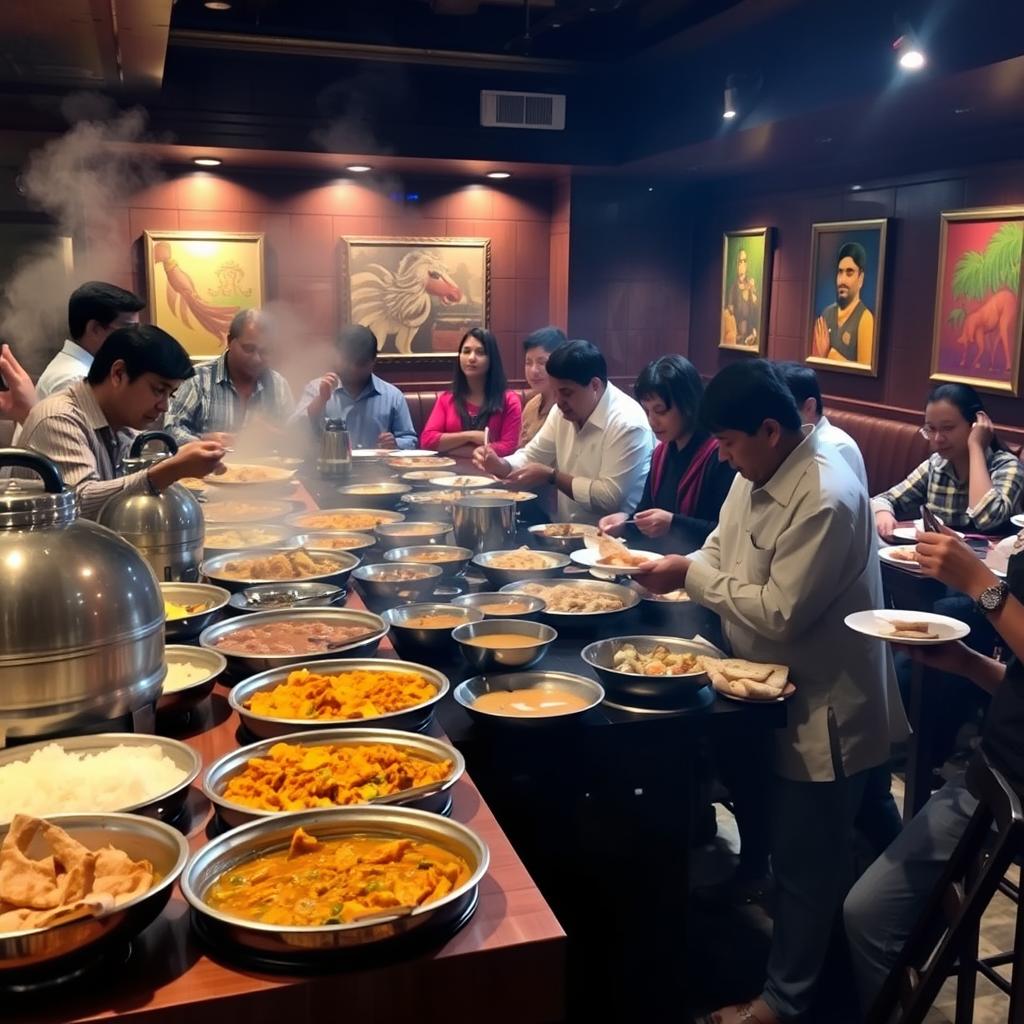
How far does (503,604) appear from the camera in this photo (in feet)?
9.44

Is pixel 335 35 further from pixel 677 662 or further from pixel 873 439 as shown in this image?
pixel 677 662

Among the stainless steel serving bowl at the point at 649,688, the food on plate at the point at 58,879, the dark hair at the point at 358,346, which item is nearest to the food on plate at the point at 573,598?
the stainless steel serving bowl at the point at 649,688

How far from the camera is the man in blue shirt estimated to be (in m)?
5.95

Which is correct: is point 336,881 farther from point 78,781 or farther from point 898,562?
point 898,562

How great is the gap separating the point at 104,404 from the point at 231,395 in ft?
8.43

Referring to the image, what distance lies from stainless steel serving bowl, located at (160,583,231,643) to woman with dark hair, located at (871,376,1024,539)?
3.06 metres

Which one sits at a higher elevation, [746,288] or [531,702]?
[746,288]

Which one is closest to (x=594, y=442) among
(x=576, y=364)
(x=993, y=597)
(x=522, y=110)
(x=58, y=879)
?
(x=576, y=364)

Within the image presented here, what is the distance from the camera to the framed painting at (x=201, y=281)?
7.41m

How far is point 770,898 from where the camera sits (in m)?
3.27

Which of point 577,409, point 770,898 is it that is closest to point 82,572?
point 770,898

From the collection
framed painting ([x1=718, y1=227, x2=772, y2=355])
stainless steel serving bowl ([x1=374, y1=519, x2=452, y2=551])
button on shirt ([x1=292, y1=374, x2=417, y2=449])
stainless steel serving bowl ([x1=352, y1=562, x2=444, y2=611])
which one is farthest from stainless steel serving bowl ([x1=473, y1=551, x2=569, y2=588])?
framed painting ([x1=718, y1=227, x2=772, y2=355])

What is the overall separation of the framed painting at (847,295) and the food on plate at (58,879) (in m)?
6.06

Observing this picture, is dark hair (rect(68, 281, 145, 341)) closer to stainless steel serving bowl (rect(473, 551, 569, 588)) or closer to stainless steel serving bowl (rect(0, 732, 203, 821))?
stainless steel serving bowl (rect(473, 551, 569, 588))
